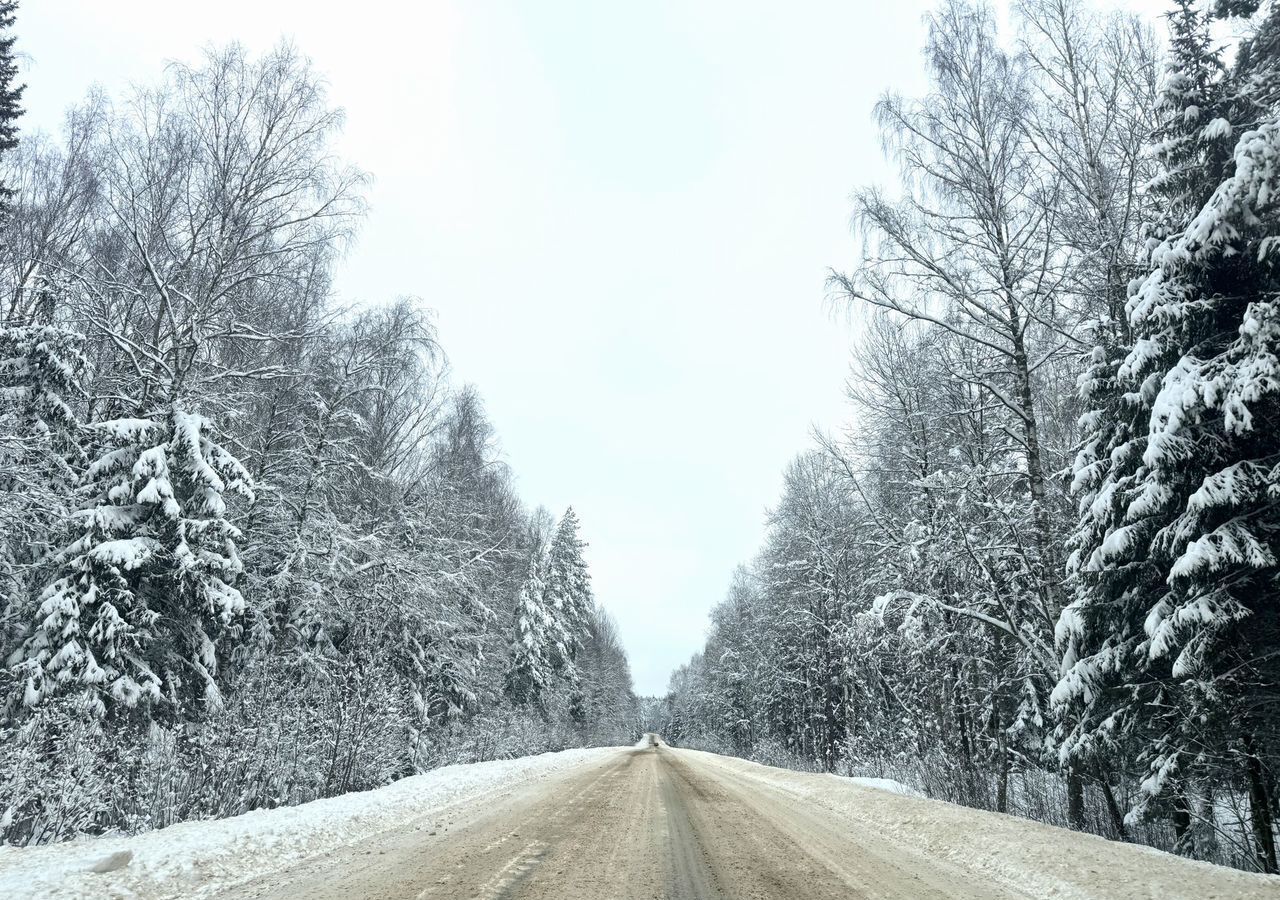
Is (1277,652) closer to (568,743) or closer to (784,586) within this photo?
(784,586)

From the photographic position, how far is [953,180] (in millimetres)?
10633

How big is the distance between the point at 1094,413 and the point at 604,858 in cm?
810

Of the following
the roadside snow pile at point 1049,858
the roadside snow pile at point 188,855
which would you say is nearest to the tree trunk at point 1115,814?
the roadside snow pile at point 1049,858

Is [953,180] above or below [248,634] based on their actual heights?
Answer: above

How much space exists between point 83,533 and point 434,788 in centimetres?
691

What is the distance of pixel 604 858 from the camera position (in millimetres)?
5520

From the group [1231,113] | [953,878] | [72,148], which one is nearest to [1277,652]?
[953,878]

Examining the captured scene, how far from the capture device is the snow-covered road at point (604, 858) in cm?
435

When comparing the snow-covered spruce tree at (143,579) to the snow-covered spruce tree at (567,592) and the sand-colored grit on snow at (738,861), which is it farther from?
the snow-covered spruce tree at (567,592)

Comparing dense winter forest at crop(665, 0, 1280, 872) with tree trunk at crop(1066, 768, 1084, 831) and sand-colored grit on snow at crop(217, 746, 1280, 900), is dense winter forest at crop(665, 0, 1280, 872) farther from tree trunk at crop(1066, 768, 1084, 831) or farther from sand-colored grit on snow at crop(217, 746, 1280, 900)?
sand-colored grit on snow at crop(217, 746, 1280, 900)

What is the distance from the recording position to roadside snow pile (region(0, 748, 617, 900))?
4059 mm

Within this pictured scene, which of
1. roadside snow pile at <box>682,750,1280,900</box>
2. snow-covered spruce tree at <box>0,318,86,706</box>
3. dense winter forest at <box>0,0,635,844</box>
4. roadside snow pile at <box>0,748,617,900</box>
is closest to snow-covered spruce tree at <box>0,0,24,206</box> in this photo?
dense winter forest at <box>0,0,635,844</box>

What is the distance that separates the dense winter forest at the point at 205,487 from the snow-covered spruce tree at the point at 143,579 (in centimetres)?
5

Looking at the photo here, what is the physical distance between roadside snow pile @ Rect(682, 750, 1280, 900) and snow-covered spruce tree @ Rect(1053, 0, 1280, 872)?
130 centimetres
